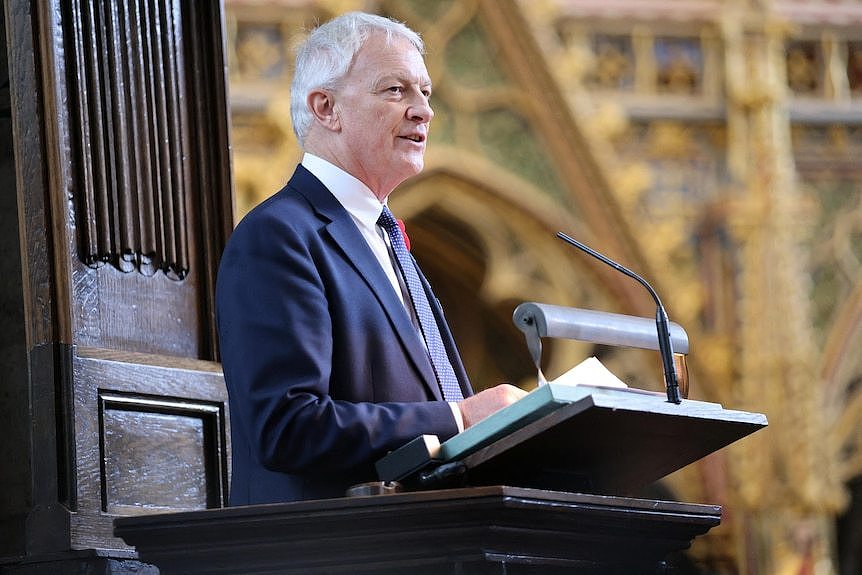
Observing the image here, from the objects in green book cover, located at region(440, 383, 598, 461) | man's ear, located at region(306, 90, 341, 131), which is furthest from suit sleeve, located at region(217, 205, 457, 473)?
man's ear, located at region(306, 90, 341, 131)

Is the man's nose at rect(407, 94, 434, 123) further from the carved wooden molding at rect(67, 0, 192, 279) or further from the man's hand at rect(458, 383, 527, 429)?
the carved wooden molding at rect(67, 0, 192, 279)

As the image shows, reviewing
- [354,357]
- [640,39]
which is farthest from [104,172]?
[640,39]

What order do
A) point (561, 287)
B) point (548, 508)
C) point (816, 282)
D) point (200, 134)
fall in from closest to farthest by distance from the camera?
point (548, 508)
point (200, 134)
point (561, 287)
point (816, 282)

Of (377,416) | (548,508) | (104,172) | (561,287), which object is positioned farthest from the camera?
(561,287)

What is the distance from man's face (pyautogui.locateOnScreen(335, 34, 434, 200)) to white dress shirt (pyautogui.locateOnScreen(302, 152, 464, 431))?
14 mm

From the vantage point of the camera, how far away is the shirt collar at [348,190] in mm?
2020

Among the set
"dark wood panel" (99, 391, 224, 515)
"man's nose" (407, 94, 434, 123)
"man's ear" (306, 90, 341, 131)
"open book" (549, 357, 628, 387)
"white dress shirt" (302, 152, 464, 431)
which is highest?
"man's ear" (306, 90, 341, 131)

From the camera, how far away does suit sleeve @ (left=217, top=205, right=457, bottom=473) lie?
1714mm

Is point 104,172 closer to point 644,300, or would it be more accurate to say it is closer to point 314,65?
point 314,65

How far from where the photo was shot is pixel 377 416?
175 centimetres

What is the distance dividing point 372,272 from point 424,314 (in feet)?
0.38

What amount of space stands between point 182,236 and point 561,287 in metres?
3.85

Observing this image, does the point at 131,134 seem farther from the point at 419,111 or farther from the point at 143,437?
the point at 419,111

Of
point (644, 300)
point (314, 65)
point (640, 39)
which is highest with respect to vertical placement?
point (640, 39)
